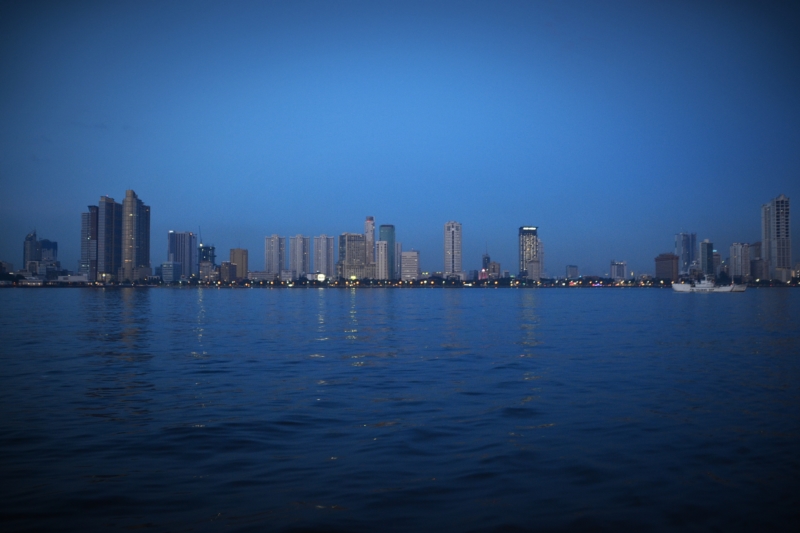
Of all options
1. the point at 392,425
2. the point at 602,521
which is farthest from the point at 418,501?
the point at 392,425

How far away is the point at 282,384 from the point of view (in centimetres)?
1747

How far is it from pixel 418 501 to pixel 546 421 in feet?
18.4

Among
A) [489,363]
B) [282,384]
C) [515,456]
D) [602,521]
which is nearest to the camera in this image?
[602,521]

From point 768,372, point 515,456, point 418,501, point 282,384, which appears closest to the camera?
point 418,501

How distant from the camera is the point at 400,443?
10977mm

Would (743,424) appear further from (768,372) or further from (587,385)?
(768,372)

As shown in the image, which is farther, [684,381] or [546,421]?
[684,381]

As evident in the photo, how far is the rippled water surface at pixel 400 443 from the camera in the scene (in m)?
7.72

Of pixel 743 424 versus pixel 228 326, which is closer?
pixel 743 424

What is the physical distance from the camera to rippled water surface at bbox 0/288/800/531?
25.3ft

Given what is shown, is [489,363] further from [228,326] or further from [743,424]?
[228,326]

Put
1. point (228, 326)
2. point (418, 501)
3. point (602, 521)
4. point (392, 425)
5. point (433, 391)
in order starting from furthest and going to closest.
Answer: point (228, 326)
point (433, 391)
point (392, 425)
point (418, 501)
point (602, 521)

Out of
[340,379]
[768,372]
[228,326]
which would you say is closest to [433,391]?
[340,379]

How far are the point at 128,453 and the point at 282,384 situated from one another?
7253 mm
